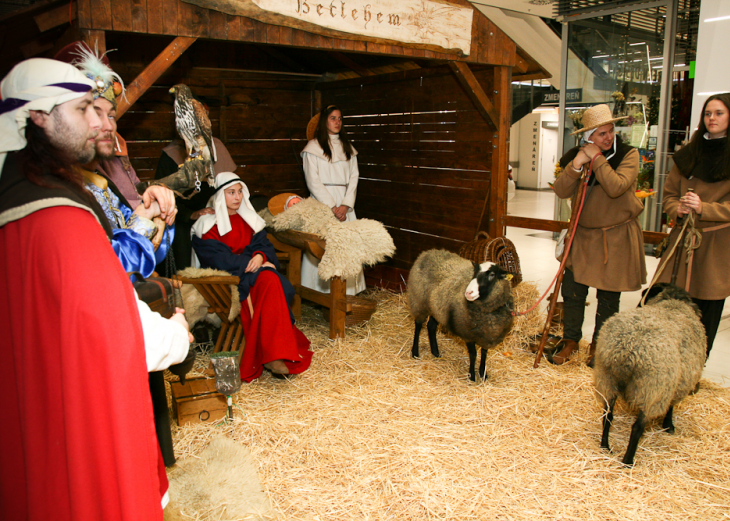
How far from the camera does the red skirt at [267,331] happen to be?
3.85 meters

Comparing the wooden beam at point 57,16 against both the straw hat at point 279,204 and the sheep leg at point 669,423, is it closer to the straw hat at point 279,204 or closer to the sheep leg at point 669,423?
the straw hat at point 279,204

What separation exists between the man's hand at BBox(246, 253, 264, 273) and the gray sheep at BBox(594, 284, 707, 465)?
2506mm

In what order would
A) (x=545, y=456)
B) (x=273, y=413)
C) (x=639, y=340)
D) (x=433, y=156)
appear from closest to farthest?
(x=639, y=340) → (x=545, y=456) → (x=273, y=413) → (x=433, y=156)

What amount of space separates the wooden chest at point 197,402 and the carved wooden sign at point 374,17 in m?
2.46

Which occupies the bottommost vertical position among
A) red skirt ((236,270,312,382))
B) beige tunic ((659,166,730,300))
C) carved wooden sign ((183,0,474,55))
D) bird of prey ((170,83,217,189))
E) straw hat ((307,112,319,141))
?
red skirt ((236,270,312,382))

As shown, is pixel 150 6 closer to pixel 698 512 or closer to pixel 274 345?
pixel 274 345

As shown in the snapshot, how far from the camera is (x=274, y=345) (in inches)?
151

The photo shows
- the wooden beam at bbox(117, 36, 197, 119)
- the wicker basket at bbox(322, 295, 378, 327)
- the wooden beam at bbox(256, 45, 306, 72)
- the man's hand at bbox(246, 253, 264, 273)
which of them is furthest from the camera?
the wooden beam at bbox(256, 45, 306, 72)

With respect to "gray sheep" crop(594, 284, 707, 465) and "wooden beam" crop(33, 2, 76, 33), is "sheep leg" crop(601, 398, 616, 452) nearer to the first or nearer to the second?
"gray sheep" crop(594, 284, 707, 465)

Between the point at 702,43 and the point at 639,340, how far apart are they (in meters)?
5.43

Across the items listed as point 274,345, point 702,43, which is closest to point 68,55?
point 274,345

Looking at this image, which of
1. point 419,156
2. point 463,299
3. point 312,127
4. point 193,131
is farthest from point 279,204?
point 193,131

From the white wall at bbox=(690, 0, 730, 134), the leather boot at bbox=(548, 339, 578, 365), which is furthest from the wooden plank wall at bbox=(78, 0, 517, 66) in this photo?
the white wall at bbox=(690, 0, 730, 134)

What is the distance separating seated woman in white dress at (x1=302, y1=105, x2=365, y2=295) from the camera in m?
5.50
